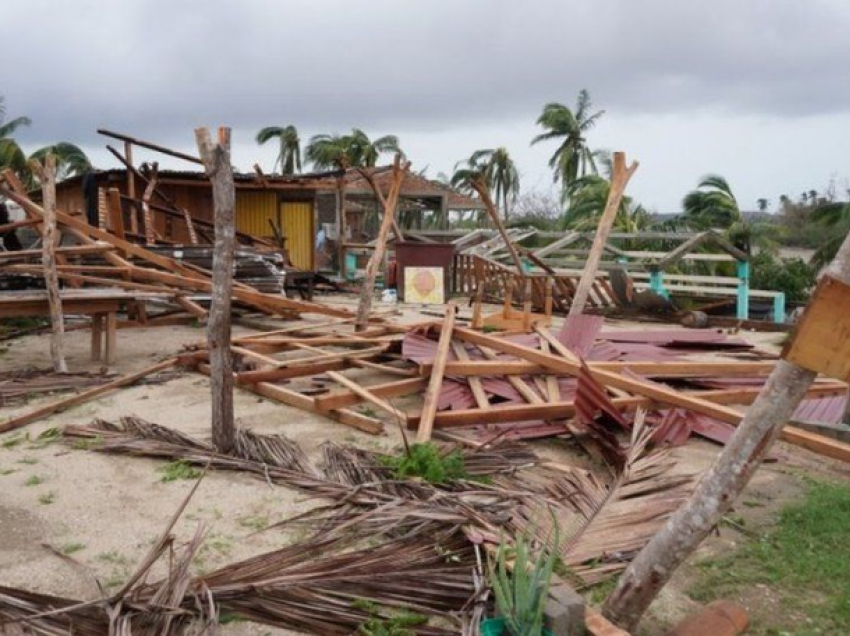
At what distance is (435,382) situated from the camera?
6.70m

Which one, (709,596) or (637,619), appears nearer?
(637,619)

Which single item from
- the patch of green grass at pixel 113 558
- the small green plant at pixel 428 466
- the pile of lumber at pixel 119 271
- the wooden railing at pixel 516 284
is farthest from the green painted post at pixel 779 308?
the patch of green grass at pixel 113 558

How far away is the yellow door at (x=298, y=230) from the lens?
20.1 metres

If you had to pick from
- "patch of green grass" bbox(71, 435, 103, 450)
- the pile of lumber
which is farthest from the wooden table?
"patch of green grass" bbox(71, 435, 103, 450)

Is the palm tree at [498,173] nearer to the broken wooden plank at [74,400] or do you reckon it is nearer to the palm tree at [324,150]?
the palm tree at [324,150]

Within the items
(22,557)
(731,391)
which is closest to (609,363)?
(731,391)

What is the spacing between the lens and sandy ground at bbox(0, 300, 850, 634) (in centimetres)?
379

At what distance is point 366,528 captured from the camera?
3.97m

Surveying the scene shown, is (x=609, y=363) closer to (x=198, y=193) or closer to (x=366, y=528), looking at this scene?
(x=366, y=528)

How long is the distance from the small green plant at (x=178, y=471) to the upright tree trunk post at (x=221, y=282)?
0.26 m

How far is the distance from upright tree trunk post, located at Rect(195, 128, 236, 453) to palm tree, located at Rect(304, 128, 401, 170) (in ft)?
108

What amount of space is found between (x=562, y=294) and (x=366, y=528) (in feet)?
40.7

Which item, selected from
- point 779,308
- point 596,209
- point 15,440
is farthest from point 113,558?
point 596,209

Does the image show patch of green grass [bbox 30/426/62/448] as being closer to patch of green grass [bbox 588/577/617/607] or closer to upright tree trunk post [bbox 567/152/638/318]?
patch of green grass [bbox 588/577/617/607]
